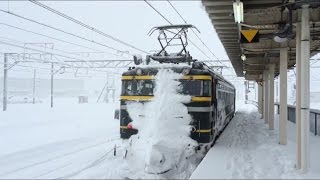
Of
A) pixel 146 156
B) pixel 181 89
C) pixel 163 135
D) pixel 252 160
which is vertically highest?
pixel 181 89

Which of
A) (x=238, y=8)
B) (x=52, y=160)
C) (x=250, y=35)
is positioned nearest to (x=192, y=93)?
(x=250, y=35)

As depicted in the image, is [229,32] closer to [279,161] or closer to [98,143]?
[279,161]

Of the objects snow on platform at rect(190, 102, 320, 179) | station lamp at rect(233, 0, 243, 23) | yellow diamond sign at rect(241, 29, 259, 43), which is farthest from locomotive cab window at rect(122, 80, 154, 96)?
station lamp at rect(233, 0, 243, 23)

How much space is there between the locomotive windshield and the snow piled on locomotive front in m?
0.15

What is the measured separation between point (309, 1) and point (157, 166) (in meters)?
4.44

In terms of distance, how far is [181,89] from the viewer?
9922mm

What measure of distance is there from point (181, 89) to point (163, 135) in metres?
1.40

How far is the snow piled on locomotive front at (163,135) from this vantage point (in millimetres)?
8695

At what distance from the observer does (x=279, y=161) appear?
9438 millimetres

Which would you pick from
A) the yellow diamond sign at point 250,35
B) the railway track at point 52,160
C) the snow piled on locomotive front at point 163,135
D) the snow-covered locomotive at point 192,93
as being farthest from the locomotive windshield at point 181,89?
the railway track at point 52,160

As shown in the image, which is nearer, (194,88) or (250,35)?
(250,35)

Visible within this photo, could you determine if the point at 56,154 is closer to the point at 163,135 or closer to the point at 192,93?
the point at 163,135

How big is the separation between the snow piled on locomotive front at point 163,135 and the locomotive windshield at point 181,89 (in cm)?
15

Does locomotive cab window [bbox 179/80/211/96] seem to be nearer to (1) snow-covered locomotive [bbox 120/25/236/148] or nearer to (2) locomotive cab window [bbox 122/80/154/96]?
(1) snow-covered locomotive [bbox 120/25/236/148]
